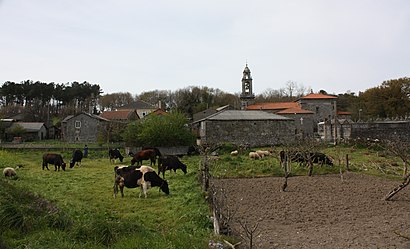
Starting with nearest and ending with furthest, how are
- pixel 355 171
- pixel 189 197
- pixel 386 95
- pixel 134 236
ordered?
pixel 134 236 → pixel 189 197 → pixel 355 171 → pixel 386 95

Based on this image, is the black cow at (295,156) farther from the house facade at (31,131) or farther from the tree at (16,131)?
the house facade at (31,131)

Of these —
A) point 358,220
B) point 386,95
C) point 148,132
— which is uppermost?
point 386,95

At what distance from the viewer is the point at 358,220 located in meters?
9.23

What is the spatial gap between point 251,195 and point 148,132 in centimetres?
1822

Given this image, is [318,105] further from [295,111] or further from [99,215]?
[99,215]

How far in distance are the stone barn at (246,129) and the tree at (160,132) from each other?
260 cm

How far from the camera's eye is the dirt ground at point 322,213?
24.9ft

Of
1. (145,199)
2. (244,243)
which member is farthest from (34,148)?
(244,243)

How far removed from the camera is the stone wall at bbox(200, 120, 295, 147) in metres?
33.0

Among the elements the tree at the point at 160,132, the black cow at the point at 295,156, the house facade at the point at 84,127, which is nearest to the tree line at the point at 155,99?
the house facade at the point at 84,127

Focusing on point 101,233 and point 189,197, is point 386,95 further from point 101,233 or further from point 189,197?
point 101,233

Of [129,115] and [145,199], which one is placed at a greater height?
[129,115]

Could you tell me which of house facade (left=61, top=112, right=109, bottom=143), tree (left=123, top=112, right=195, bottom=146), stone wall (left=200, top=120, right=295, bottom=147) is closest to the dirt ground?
tree (left=123, top=112, right=195, bottom=146)

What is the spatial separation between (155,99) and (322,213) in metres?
70.8
